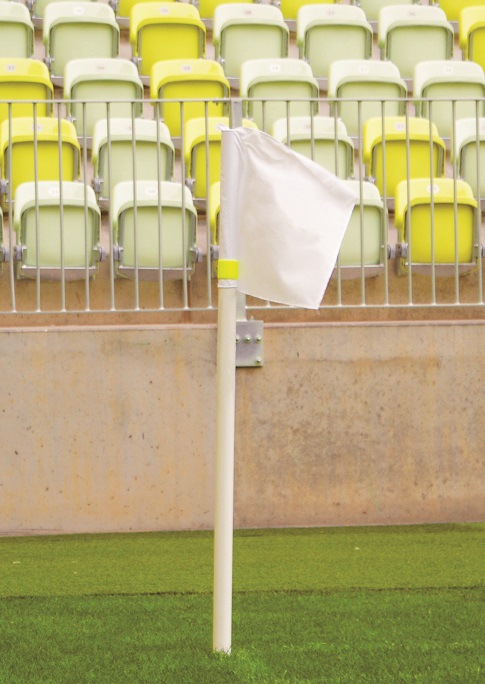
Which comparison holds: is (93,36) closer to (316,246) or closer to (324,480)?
(324,480)

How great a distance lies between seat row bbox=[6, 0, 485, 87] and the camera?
8.23 metres

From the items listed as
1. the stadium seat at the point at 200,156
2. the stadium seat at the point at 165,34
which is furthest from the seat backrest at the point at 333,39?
the stadium seat at the point at 200,156

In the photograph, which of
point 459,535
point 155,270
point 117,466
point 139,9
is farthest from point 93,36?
point 459,535

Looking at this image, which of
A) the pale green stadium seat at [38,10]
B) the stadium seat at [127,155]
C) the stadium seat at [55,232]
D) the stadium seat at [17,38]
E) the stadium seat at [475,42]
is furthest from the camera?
the pale green stadium seat at [38,10]

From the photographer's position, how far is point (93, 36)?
831 cm

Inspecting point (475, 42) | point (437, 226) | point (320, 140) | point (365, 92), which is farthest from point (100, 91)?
point (475, 42)

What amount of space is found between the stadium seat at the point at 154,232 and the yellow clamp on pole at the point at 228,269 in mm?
2479

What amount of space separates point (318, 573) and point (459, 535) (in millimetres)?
1045

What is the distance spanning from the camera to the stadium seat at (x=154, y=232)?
18.9ft

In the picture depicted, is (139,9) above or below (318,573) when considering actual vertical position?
above

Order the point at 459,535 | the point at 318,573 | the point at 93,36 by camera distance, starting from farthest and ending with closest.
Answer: the point at 93,36 < the point at 459,535 < the point at 318,573

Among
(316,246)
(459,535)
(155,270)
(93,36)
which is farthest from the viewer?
(93,36)

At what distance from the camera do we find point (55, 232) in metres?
5.75

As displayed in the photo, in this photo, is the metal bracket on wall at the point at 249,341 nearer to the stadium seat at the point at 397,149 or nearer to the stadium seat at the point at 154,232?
the stadium seat at the point at 154,232
